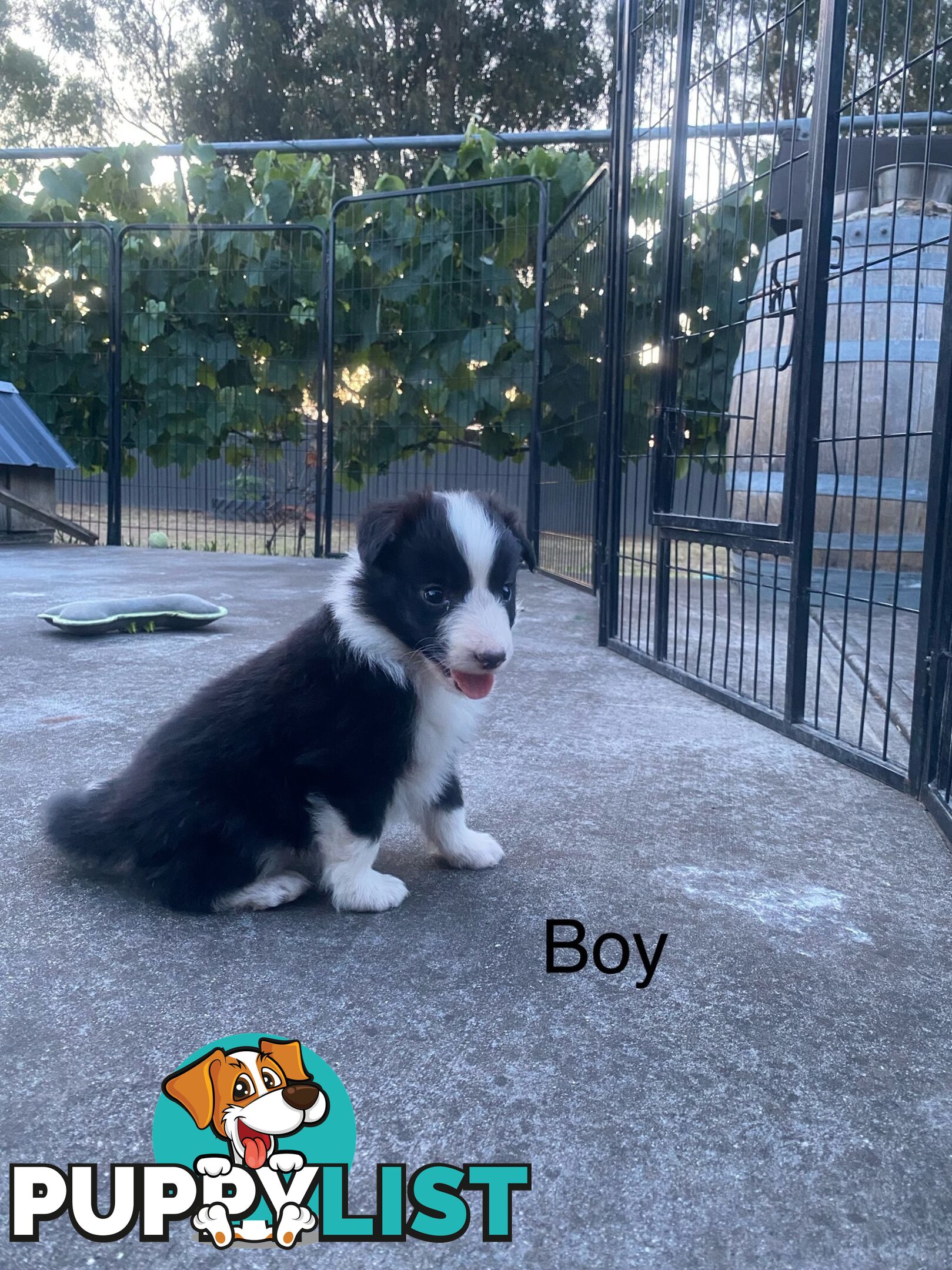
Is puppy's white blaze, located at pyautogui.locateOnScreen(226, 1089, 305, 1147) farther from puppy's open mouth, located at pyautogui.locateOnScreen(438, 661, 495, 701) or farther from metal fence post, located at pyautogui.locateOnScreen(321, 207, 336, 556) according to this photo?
metal fence post, located at pyautogui.locateOnScreen(321, 207, 336, 556)

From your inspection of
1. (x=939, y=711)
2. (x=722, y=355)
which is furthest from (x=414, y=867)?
(x=722, y=355)

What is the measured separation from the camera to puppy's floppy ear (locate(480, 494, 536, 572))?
1.99 meters

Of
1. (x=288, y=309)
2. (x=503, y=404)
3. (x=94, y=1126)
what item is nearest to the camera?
(x=94, y=1126)

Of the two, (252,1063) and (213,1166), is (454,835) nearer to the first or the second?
(252,1063)

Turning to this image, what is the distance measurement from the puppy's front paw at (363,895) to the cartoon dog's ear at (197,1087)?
1.64ft

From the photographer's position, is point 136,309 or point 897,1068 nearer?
point 897,1068

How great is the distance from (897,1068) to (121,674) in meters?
2.93

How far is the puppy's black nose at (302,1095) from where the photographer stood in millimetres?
1214

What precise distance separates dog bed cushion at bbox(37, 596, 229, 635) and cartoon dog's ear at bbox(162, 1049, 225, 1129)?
323cm

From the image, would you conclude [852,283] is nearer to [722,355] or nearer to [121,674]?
[722,355]

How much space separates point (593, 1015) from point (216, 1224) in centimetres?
59

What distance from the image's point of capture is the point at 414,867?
206 cm

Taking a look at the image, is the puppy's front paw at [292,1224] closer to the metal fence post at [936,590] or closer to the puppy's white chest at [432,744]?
the puppy's white chest at [432,744]

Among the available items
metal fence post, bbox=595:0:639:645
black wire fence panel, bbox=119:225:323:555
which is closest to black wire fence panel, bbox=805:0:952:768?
metal fence post, bbox=595:0:639:645
